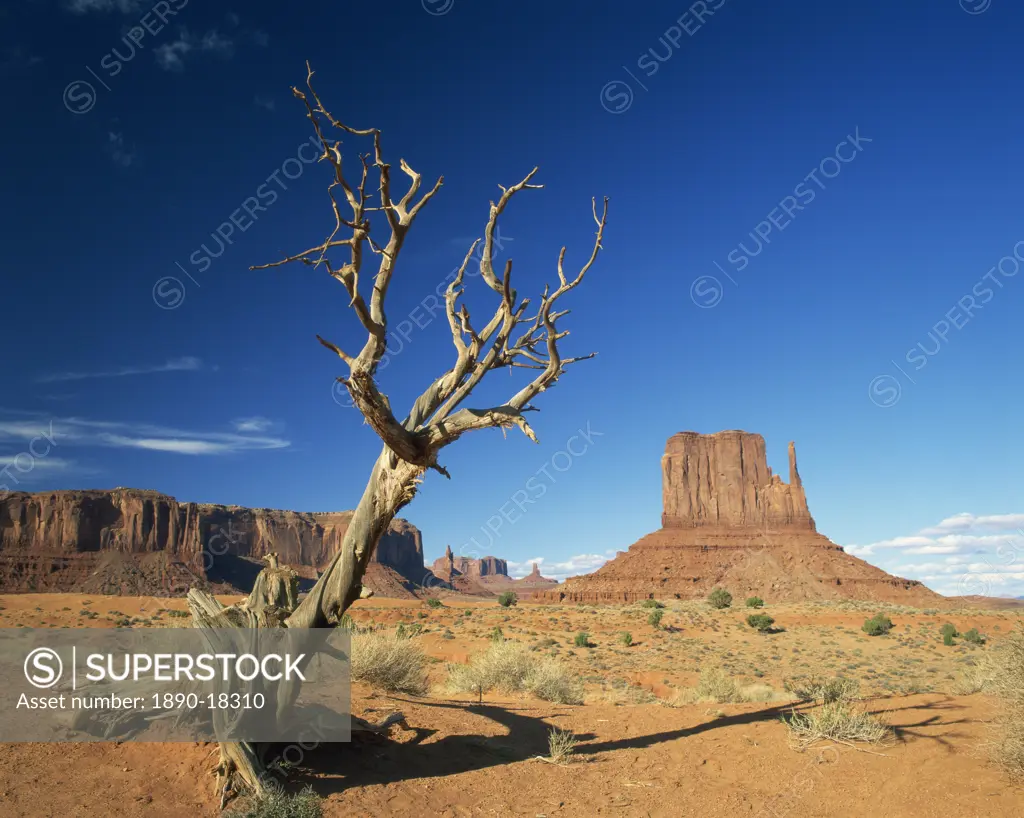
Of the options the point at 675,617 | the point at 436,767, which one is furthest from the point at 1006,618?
the point at 436,767

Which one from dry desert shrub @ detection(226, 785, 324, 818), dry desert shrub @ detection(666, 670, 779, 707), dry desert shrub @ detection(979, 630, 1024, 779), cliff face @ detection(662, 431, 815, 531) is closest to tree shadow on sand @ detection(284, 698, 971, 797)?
dry desert shrub @ detection(226, 785, 324, 818)

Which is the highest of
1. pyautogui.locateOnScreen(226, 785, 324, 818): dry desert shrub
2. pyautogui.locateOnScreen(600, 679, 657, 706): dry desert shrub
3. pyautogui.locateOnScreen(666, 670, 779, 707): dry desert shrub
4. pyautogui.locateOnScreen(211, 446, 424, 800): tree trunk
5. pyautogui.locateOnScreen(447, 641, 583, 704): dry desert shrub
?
pyautogui.locateOnScreen(211, 446, 424, 800): tree trunk

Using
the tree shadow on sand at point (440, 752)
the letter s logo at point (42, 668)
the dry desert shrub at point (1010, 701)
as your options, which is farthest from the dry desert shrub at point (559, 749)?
the letter s logo at point (42, 668)

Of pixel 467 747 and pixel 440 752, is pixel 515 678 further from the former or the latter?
pixel 440 752

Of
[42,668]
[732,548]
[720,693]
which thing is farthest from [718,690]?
[732,548]

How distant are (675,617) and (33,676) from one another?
44074mm

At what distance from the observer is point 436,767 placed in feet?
23.5

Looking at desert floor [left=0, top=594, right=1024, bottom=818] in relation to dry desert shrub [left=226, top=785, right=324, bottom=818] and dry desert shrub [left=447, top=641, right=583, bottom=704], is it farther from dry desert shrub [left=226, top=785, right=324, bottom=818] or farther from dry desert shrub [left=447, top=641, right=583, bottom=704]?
dry desert shrub [left=447, top=641, right=583, bottom=704]

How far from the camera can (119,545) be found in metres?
87.4

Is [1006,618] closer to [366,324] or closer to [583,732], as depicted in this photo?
[583,732]

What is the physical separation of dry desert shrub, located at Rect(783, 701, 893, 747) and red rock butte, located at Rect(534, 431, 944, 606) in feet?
230

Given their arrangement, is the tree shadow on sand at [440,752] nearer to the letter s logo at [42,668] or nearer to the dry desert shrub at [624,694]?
the dry desert shrub at [624,694]

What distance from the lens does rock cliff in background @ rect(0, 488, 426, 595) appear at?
72812 mm

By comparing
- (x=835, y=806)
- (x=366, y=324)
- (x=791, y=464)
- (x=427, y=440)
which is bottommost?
(x=835, y=806)
